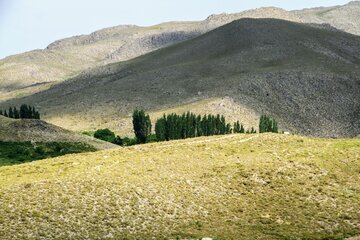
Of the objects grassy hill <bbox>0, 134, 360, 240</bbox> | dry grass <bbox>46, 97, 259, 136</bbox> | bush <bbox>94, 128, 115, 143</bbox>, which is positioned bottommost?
dry grass <bbox>46, 97, 259, 136</bbox>

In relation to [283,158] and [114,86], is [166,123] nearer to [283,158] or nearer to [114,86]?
[283,158]

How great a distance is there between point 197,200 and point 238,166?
295 inches

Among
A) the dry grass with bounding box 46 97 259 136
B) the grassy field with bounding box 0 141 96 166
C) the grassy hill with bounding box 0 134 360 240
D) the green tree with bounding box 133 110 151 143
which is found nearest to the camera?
the grassy hill with bounding box 0 134 360 240

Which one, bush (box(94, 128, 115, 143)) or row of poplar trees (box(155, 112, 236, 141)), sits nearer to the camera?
row of poplar trees (box(155, 112, 236, 141))

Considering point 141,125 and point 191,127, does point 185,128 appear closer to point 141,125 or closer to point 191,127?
point 191,127

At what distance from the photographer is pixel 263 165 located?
152 feet

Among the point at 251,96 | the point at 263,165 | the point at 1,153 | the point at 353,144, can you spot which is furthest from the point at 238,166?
the point at 251,96

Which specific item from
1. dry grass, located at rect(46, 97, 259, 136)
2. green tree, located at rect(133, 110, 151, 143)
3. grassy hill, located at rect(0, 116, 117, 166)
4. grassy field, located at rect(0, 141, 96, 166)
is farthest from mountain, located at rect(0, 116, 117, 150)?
dry grass, located at rect(46, 97, 259, 136)

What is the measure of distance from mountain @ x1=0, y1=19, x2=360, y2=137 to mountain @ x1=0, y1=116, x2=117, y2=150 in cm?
6565

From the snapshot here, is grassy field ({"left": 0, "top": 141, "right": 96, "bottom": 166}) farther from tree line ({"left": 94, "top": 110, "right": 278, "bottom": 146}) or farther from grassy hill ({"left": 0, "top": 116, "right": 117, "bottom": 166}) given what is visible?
tree line ({"left": 94, "top": 110, "right": 278, "bottom": 146})

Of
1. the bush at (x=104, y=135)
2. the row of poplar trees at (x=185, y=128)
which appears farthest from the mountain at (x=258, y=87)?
the bush at (x=104, y=135)

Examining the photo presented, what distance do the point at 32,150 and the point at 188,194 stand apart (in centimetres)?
3213

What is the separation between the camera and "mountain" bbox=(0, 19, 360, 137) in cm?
13862

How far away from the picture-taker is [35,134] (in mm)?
73625
